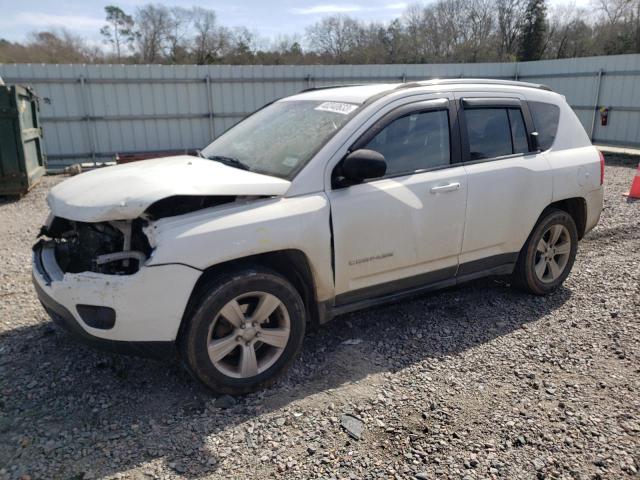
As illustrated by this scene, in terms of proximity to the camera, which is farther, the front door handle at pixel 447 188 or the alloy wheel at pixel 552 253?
the alloy wheel at pixel 552 253

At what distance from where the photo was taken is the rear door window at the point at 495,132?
4.00m

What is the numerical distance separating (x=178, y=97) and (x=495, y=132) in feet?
37.5

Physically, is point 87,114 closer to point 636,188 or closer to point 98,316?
point 98,316

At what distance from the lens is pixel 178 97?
1380 centimetres

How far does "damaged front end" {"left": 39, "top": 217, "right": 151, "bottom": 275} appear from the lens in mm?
2975

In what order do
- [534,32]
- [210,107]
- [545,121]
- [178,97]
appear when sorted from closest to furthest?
[545,121] < [178,97] < [210,107] < [534,32]

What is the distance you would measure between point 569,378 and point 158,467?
8.68ft

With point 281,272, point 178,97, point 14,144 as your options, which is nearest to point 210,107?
point 178,97

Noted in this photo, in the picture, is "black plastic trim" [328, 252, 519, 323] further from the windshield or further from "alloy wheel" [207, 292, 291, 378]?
the windshield

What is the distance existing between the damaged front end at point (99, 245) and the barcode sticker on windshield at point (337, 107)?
5.19 ft

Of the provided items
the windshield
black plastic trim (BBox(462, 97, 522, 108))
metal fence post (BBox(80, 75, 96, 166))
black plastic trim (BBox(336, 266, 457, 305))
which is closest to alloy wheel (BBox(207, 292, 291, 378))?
black plastic trim (BBox(336, 266, 457, 305))

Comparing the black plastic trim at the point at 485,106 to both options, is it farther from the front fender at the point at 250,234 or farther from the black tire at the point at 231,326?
the black tire at the point at 231,326

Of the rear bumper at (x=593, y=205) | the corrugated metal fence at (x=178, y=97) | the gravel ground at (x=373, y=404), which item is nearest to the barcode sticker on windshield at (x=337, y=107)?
the gravel ground at (x=373, y=404)

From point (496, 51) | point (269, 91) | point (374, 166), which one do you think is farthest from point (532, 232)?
point (496, 51)
